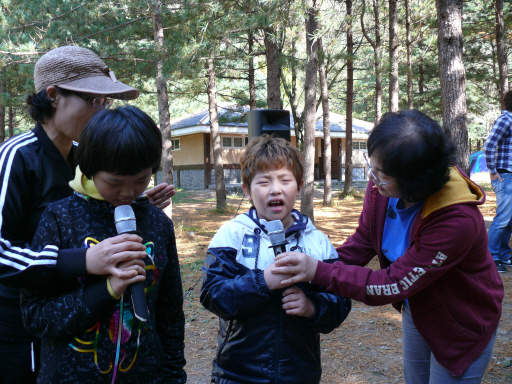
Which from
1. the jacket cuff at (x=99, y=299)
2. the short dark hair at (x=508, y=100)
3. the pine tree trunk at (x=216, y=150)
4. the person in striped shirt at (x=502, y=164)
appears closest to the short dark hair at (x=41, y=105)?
the jacket cuff at (x=99, y=299)

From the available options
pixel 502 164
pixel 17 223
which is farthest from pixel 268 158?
pixel 502 164

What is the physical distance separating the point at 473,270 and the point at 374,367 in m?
2.33

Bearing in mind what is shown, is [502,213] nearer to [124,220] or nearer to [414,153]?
[414,153]

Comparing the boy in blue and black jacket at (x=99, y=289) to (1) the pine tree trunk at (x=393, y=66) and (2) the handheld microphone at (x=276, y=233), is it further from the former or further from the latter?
(1) the pine tree trunk at (x=393, y=66)

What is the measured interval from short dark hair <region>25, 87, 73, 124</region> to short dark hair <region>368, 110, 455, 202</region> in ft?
4.63

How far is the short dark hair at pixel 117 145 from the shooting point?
1.53 meters

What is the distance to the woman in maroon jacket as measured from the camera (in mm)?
1793

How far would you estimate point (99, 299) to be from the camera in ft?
4.79

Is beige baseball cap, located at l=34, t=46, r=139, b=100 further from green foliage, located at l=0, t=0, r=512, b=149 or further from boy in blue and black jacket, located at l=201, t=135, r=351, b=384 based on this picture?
green foliage, located at l=0, t=0, r=512, b=149

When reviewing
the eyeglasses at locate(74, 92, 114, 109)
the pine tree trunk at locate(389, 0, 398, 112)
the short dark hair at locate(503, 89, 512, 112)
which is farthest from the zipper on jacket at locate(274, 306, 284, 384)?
the pine tree trunk at locate(389, 0, 398, 112)

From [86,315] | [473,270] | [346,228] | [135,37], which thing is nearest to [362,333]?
[473,270]

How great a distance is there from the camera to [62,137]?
74.8 inches

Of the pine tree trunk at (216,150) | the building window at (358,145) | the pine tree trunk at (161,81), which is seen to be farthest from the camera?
A: the building window at (358,145)

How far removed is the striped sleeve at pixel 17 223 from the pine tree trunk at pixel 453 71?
195 inches
